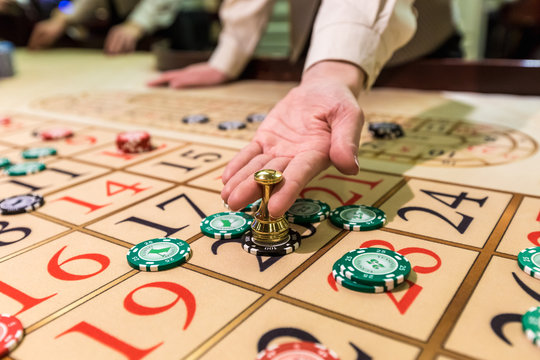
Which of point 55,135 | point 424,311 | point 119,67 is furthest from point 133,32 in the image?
point 424,311

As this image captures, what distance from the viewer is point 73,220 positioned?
4.02 ft

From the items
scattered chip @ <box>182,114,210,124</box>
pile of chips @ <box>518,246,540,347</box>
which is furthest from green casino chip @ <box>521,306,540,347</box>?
scattered chip @ <box>182,114,210,124</box>

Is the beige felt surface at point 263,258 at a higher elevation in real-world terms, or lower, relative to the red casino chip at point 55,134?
higher

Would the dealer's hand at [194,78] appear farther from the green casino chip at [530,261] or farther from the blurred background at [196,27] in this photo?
the green casino chip at [530,261]

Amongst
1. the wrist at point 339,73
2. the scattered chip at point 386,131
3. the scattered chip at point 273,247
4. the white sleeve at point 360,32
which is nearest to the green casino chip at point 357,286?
the scattered chip at point 273,247

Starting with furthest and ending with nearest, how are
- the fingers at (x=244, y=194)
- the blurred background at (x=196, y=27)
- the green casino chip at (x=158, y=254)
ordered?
the blurred background at (x=196, y=27) → the fingers at (x=244, y=194) → the green casino chip at (x=158, y=254)

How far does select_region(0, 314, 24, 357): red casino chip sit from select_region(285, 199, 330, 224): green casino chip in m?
0.59

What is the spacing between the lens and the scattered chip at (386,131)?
179cm

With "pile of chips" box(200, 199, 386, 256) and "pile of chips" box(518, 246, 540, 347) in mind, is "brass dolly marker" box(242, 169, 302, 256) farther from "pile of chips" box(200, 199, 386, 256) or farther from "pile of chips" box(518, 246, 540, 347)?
"pile of chips" box(518, 246, 540, 347)

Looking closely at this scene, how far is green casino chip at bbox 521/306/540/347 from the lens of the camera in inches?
28.2

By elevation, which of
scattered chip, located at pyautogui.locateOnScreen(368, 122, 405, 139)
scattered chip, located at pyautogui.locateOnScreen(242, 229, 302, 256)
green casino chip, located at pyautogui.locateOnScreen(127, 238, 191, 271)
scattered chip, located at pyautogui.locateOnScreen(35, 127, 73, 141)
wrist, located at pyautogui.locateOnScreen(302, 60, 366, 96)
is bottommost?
scattered chip, located at pyautogui.locateOnScreen(35, 127, 73, 141)

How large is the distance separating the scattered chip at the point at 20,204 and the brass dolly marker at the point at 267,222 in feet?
2.07

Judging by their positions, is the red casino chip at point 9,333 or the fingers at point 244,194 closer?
the red casino chip at point 9,333

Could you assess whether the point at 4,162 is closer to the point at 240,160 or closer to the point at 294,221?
the point at 240,160
